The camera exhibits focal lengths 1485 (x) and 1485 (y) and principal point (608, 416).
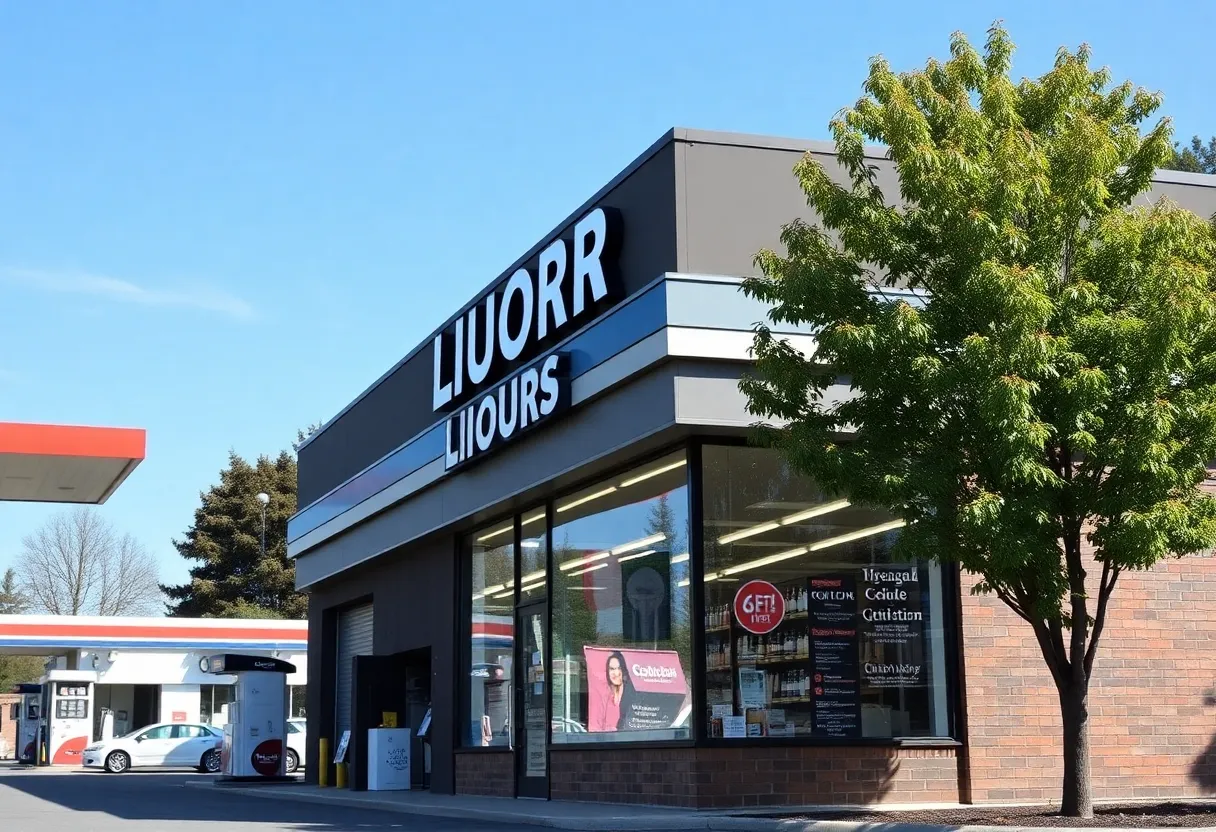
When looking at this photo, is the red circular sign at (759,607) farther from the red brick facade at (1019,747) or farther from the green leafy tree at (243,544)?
the green leafy tree at (243,544)

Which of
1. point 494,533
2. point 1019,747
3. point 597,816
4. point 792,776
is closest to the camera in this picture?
point 597,816

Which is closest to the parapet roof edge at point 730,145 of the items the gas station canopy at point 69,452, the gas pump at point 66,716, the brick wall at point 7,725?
the gas station canopy at point 69,452

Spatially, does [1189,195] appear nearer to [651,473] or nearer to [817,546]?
[817,546]

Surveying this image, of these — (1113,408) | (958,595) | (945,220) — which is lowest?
(958,595)

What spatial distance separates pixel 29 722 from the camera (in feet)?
149

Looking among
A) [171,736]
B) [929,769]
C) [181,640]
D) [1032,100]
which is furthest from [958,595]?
[181,640]

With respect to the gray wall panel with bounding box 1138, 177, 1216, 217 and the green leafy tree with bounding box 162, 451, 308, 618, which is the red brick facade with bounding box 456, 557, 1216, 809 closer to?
the gray wall panel with bounding box 1138, 177, 1216, 217

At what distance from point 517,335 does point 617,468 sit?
2.59m

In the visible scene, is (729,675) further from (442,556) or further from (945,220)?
(442,556)

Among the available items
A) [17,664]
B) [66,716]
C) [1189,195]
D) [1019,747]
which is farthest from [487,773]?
[17,664]

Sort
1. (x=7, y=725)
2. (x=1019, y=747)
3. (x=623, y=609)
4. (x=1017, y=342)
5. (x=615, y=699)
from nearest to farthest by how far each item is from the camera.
→ 1. (x=1017, y=342)
2. (x=1019, y=747)
3. (x=615, y=699)
4. (x=623, y=609)
5. (x=7, y=725)

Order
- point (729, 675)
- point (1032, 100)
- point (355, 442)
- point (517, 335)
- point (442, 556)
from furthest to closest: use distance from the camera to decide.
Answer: point (355, 442) < point (442, 556) < point (517, 335) < point (729, 675) < point (1032, 100)

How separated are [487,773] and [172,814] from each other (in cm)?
429

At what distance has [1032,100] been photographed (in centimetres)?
1335
